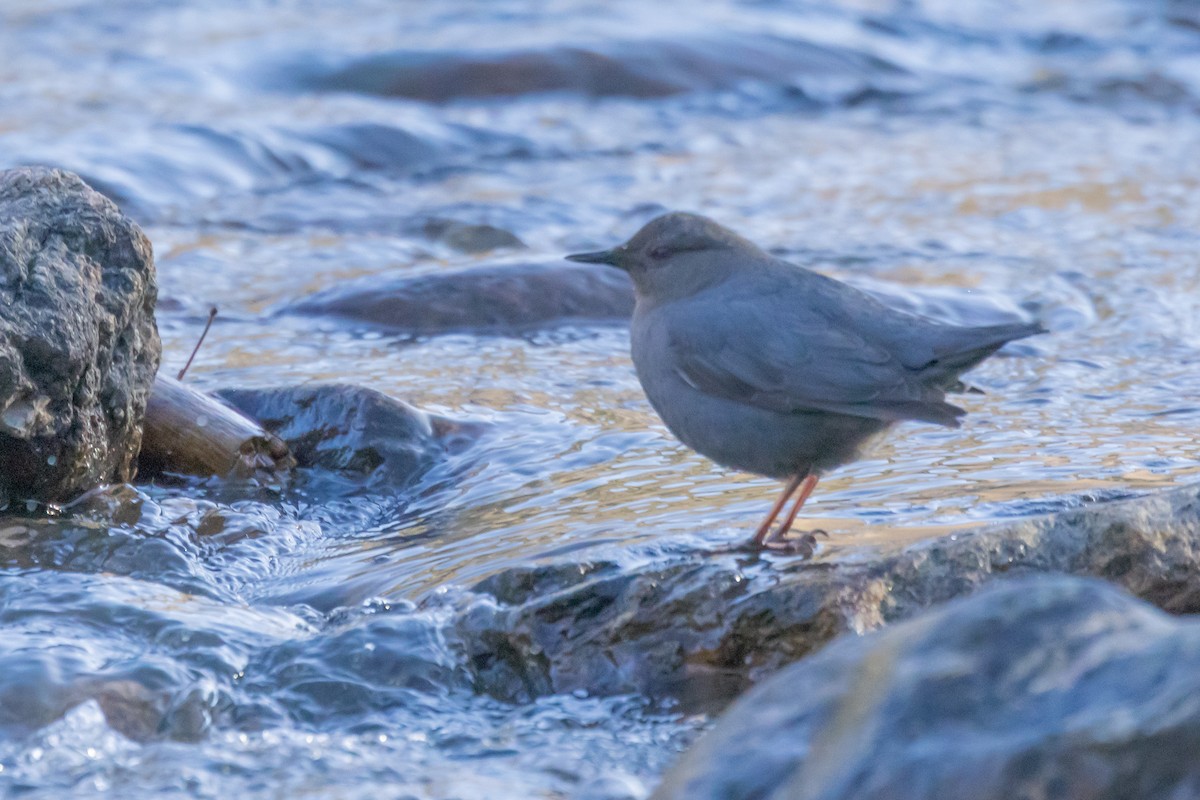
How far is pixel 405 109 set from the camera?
11.5 meters

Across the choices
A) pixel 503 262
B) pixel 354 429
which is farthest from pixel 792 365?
pixel 503 262

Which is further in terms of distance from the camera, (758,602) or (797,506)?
(797,506)

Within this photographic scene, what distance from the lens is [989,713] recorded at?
206cm

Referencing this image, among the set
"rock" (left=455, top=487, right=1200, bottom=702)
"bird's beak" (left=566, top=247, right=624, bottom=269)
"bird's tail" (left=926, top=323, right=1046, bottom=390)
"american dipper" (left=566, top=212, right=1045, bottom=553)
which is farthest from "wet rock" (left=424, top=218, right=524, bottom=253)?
"rock" (left=455, top=487, right=1200, bottom=702)

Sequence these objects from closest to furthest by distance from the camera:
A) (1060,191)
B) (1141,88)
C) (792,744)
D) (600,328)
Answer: (792,744) < (600,328) < (1060,191) < (1141,88)

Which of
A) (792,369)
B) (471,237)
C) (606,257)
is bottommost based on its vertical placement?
(471,237)

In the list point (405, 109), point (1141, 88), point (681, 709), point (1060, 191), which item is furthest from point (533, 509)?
point (1141, 88)

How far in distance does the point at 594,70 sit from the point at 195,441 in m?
8.09

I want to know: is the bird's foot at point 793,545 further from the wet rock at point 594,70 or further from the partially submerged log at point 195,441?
the wet rock at point 594,70

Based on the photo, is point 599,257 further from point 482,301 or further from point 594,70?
point 594,70

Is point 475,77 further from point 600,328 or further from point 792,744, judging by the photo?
point 792,744

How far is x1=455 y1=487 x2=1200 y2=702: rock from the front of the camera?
352 cm

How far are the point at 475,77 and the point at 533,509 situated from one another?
315 inches

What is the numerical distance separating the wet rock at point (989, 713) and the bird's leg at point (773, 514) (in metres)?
1.57
